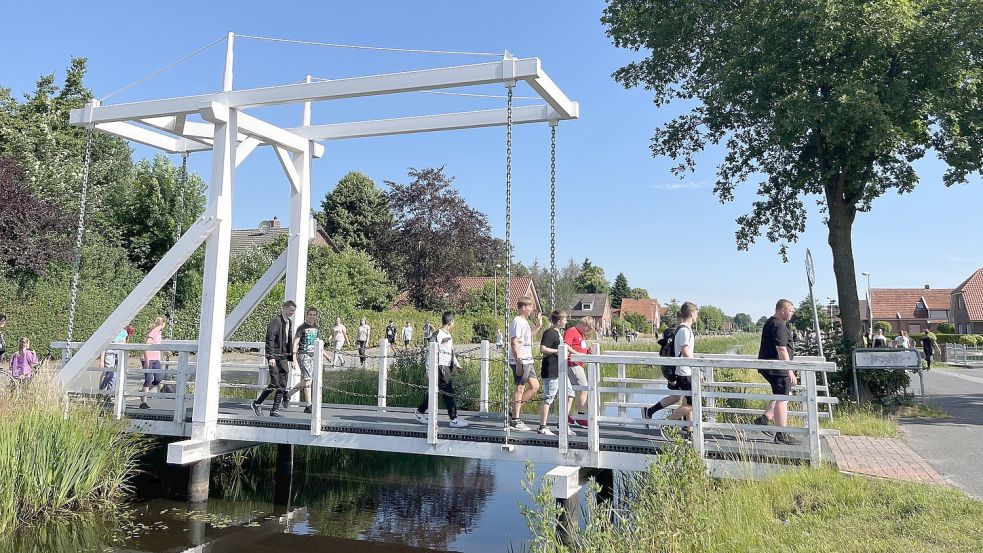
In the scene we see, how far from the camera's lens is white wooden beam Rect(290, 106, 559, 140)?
9.37 m

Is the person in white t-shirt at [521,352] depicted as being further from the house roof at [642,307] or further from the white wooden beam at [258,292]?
the house roof at [642,307]

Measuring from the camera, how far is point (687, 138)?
1545 cm

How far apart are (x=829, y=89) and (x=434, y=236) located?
3043 cm

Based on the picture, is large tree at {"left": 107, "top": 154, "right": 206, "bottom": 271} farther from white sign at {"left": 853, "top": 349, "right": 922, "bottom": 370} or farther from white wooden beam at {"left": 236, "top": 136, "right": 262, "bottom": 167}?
white sign at {"left": 853, "top": 349, "right": 922, "bottom": 370}

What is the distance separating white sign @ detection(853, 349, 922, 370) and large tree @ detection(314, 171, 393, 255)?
4500 cm

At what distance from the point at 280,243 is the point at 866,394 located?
30047mm

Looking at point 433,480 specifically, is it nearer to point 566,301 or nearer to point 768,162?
point 768,162

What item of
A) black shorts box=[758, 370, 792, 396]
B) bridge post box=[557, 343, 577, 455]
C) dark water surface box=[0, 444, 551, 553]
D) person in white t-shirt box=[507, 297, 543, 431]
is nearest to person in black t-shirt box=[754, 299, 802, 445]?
black shorts box=[758, 370, 792, 396]

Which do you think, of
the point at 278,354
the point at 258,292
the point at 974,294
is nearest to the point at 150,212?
the point at 258,292

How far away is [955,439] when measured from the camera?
8734 mm

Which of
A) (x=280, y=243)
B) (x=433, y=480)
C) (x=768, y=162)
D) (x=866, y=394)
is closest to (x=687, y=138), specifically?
(x=768, y=162)

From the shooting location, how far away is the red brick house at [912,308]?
69.5 metres

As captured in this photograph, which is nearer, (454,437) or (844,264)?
(454,437)

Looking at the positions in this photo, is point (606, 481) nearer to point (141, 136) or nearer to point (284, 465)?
point (284, 465)
